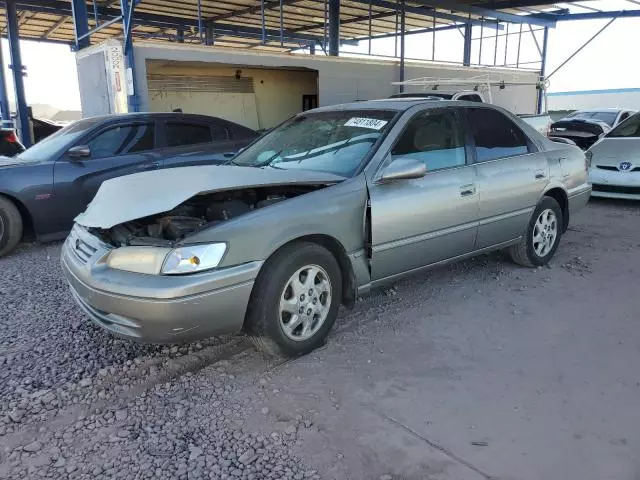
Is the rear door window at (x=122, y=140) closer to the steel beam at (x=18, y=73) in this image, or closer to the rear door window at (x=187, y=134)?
the rear door window at (x=187, y=134)

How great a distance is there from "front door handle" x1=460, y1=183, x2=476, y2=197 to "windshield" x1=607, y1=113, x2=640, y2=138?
Answer: 5911mm

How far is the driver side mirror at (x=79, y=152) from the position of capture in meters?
6.01

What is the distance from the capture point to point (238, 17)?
56.2ft

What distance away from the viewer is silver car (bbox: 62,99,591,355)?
117 inches

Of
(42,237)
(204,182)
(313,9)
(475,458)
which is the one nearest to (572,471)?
(475,458)

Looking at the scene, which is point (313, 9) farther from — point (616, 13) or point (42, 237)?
point (42, 237)

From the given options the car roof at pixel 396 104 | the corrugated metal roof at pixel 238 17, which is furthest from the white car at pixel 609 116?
the car roof at pixel 396 104

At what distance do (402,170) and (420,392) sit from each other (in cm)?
144

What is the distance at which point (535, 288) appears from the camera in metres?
4.68

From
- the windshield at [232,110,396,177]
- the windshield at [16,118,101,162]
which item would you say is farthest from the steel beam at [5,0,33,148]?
the windshield at [232,110,396,177]

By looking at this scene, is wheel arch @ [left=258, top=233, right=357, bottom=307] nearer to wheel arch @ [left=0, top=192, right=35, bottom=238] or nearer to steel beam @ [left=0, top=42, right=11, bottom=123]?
wheel arch @ [left=0, top=192, right=35, bottom=238]

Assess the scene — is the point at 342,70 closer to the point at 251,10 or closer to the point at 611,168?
the point at 251,10

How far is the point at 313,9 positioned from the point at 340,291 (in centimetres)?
1473

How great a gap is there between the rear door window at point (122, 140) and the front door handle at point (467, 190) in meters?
4.17
